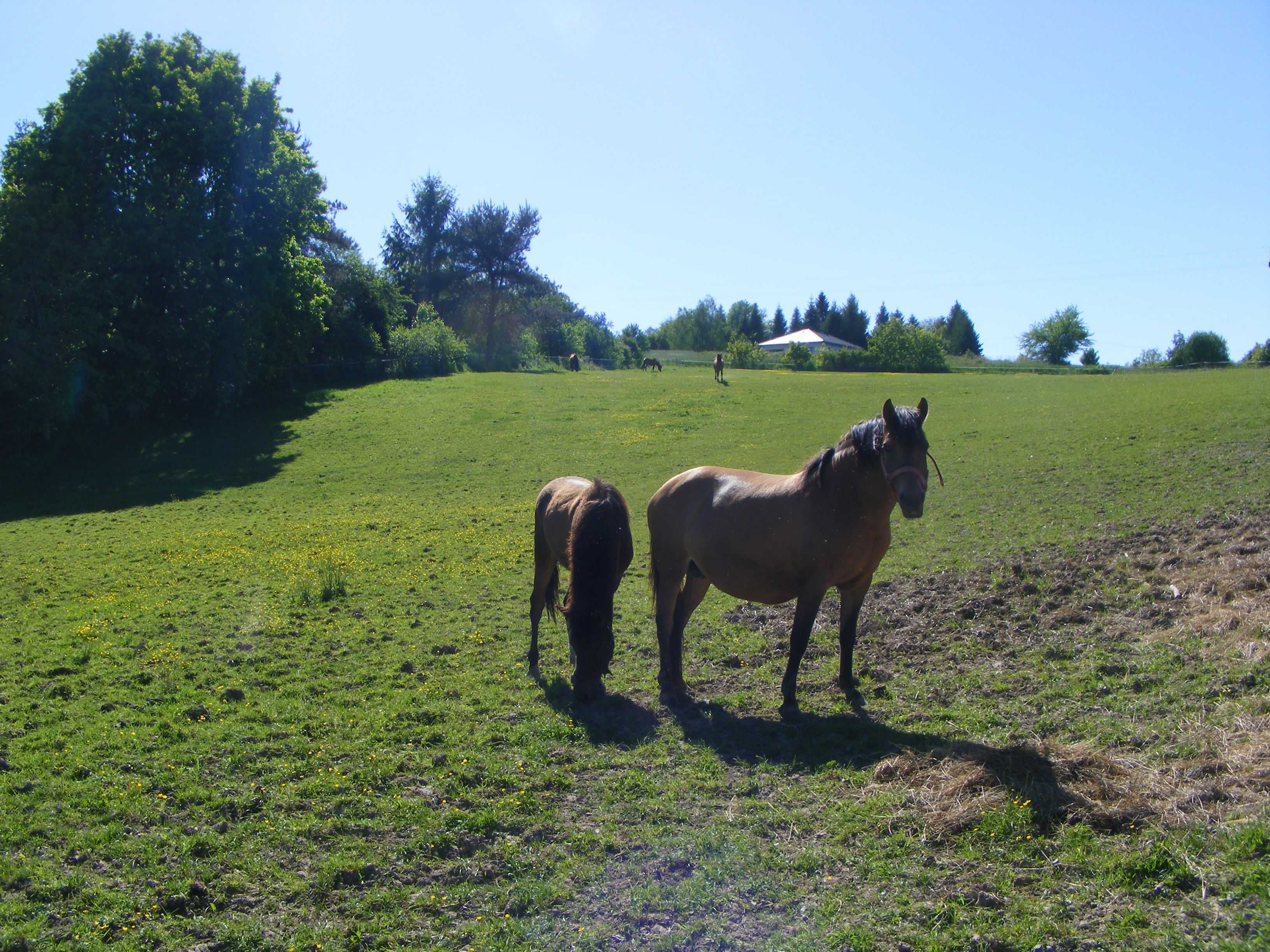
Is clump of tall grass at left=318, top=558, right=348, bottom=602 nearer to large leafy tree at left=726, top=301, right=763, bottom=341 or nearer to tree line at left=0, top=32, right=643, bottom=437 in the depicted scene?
tree line at left=0, top=32, right=643, bottom=437

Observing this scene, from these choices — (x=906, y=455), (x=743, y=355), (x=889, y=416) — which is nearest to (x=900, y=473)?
(x=906, y=455)

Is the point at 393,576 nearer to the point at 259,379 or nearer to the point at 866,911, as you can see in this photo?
the point at 866,911

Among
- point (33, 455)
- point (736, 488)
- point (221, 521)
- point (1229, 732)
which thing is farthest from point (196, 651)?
point (33, 455)

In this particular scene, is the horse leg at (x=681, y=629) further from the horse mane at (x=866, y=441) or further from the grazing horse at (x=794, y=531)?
the horse mane at (x=866, y=441)

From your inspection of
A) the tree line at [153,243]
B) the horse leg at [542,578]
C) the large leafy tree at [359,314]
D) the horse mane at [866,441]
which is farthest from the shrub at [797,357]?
the horse mane at [866,441]

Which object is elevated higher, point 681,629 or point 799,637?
point 799,637

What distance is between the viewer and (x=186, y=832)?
5.23 m

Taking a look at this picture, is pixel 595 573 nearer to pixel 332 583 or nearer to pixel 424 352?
pixel 332 583

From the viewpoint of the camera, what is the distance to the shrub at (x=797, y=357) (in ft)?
232

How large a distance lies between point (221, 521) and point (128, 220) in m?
16.2

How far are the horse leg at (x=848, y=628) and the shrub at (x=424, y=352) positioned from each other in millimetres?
41008

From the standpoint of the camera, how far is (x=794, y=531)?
715cm

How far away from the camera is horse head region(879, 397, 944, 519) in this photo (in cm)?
622

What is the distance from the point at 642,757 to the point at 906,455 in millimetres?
3127
